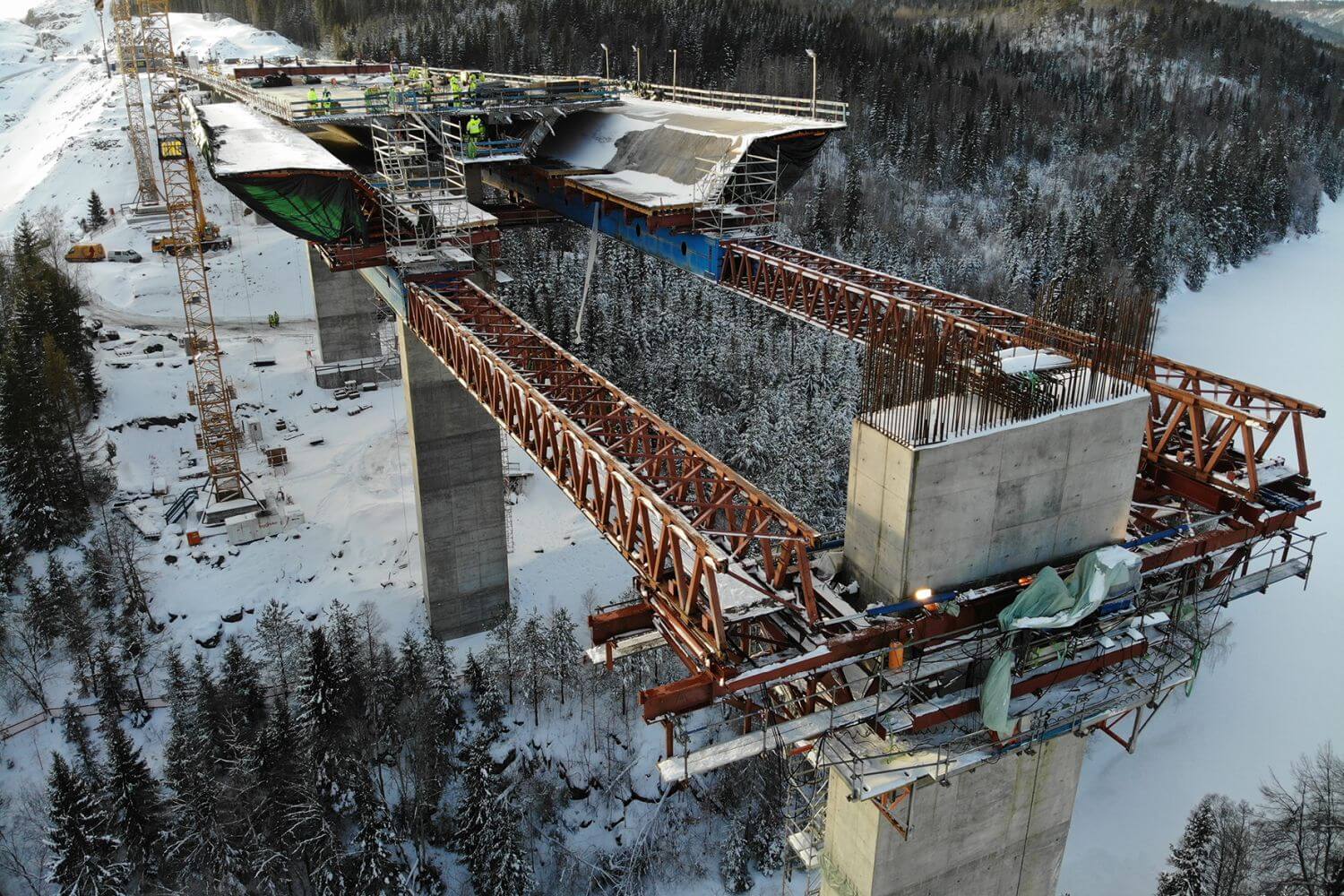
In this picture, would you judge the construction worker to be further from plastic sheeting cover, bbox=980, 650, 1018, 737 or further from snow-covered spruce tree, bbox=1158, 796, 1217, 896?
snow-covered spruce tree, bbox=1158, 796, 1217, 896

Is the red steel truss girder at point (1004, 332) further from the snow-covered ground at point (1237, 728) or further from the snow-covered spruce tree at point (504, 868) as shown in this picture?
the snow-covered spruce tree at point (504, 868)

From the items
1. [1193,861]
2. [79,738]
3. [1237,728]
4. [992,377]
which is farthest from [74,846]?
[1237,728]

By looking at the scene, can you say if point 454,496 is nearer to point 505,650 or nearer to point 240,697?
point 505,650

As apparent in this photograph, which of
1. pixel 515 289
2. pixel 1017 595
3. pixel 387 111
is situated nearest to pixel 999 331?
pixel 1017 595

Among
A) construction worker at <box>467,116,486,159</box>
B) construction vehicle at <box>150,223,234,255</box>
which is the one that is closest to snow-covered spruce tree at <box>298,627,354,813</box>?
construction worker at <box>467,116,486,159</box>

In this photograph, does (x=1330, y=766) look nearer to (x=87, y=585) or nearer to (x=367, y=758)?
(x=367, y=758)

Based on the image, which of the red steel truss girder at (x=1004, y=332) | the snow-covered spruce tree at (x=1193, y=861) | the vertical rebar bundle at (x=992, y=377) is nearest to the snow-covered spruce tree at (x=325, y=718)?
the red steel truss girder at (x=1004, y=332)
